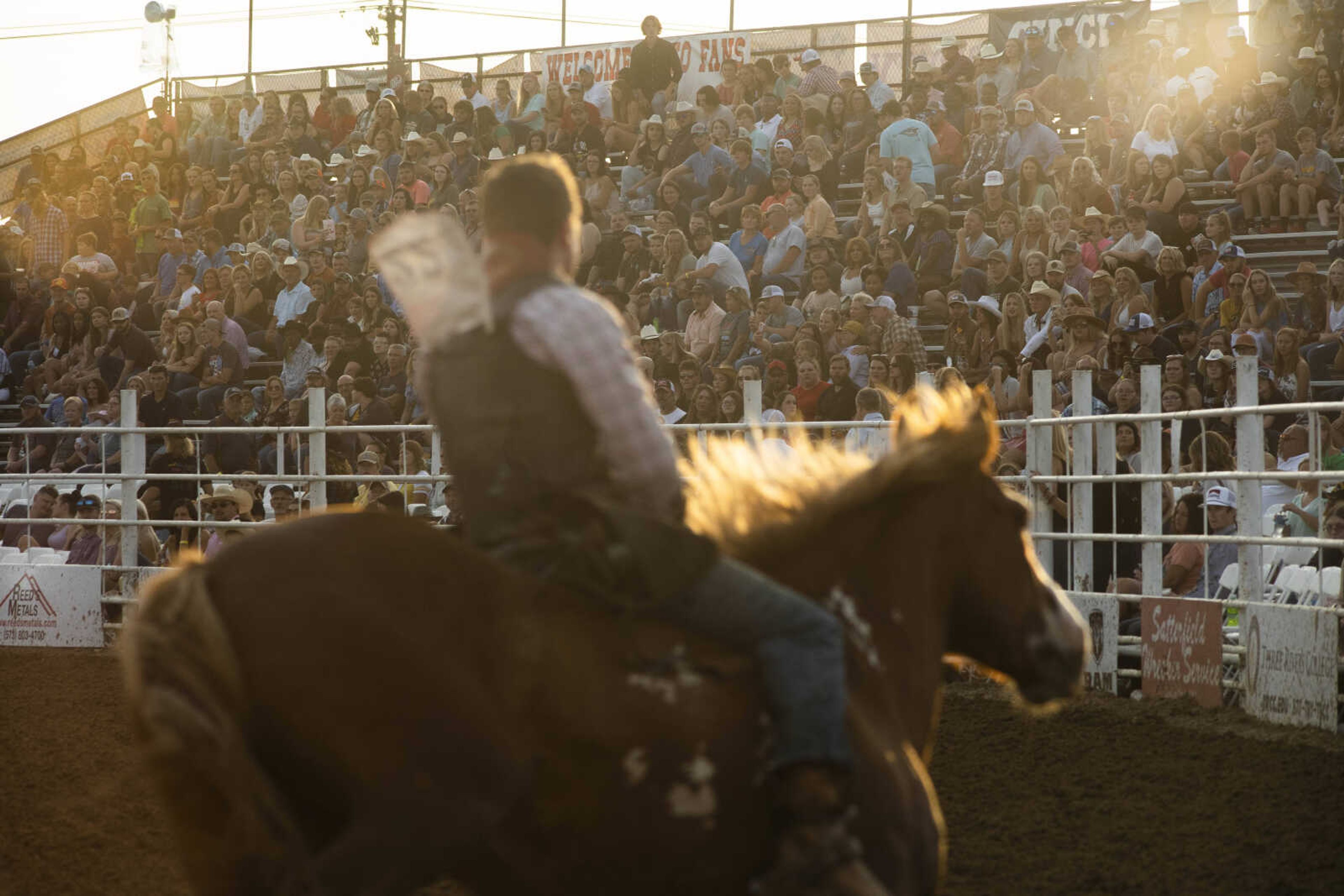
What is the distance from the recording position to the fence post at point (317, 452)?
37.7ft

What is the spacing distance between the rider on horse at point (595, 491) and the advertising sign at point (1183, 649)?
5732 millimetres

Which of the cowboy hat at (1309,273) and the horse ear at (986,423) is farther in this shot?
the cowboy hat at (1309,273)

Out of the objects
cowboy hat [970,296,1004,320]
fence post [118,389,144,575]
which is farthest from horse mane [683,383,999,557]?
fence post [118,389,144,575]

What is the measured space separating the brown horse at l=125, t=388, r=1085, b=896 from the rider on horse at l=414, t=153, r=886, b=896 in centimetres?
8

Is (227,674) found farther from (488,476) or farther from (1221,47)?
(1221,47)

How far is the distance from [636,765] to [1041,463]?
7.20 m

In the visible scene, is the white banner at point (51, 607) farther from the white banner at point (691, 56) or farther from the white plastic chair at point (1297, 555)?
the white plastic chair at point (1297, 555)

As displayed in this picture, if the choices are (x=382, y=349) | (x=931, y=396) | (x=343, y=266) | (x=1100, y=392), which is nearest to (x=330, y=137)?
(x=343, y=266)

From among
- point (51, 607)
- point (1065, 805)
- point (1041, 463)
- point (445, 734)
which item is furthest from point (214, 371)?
point (445, 734)

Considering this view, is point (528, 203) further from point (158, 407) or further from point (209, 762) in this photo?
point (158, 407)

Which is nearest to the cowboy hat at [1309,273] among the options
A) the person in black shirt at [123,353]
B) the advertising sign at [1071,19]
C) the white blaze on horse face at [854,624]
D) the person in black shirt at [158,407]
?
the advertising sign at [1071,19]

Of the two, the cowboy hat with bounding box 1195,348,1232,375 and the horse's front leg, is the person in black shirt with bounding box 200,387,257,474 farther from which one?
the horse's front leg

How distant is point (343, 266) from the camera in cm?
1709

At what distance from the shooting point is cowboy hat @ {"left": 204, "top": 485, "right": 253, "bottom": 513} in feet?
39.3
